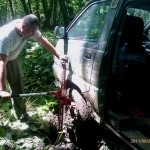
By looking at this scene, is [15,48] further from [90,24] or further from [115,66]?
[115,66]

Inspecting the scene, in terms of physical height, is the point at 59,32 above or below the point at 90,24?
below

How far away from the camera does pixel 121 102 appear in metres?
3.81

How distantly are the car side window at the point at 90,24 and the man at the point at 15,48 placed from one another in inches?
17.3

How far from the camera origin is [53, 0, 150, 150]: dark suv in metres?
3.50

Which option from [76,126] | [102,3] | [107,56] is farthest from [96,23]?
[76,126]

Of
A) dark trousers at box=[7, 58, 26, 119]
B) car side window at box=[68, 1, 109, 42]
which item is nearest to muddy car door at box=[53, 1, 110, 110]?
car side window at box=[68, 1, 109, 42]

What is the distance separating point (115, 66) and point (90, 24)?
3.27 feet

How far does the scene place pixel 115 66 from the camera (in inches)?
144

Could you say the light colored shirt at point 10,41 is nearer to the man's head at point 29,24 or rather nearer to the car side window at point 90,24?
the man's head at point 29,24

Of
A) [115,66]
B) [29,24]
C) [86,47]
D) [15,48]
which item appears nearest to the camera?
[115,66]

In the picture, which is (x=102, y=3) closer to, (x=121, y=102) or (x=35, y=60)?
(x=121, y=102)

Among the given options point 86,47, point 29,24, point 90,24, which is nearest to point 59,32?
point 90,24

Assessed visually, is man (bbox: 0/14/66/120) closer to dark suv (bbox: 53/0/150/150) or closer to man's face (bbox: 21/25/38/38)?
man's face (bbox: 21/25/38/38)

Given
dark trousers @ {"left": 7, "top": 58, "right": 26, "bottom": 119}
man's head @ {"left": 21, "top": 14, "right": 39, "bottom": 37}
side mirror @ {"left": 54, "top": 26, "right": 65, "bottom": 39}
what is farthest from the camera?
dark trousers @ {"left": 7, "top": 58, "right": 26, "bottom": 119}
